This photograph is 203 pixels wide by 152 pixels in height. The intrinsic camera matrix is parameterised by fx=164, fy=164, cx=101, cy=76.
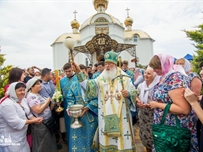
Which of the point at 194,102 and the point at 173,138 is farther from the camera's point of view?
the point at 173,138

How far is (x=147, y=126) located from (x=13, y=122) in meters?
2.04

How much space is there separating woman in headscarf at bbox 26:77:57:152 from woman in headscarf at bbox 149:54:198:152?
1.80 metres

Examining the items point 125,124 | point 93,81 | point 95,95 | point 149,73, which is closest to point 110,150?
point 125,124

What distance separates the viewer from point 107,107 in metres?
2.64

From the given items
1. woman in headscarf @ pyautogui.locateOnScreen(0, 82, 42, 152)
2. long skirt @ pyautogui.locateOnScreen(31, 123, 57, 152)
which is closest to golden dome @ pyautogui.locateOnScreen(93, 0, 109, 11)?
long skirt @ pyautogui.locateOnScreen(31, 123, 57, 152)

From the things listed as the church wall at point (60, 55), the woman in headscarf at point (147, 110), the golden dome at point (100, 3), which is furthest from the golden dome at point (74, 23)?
the woman in headscarf at point (147, 110)

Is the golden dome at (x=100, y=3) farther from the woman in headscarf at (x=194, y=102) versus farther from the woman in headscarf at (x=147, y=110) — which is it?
the woman in headscarf at (x=194, y=102)

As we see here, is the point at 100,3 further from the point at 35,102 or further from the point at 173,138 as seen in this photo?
the point at 173,138

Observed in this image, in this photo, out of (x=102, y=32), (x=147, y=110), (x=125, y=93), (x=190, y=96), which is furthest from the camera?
(x=102, y=32)

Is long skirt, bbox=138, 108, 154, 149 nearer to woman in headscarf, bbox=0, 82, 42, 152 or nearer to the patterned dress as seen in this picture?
the patterned dress

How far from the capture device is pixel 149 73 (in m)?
2.76

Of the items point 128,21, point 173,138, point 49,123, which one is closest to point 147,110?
point 173,138

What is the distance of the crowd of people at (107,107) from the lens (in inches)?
73.6

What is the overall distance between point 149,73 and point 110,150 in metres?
1.40
